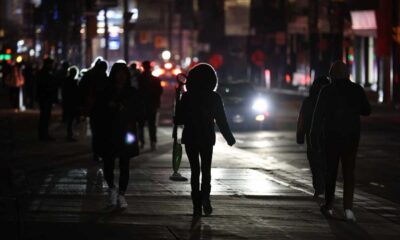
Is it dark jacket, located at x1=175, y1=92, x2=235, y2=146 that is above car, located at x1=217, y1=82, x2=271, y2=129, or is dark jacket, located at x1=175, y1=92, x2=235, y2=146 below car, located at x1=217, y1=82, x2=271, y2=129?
above

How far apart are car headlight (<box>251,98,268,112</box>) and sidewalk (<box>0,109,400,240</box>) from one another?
11.3 metres

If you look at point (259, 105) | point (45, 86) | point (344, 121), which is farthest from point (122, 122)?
Result: point (259, 105)

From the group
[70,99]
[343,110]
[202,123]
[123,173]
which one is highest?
[343,110]

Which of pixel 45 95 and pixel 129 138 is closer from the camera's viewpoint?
pixel 129 138

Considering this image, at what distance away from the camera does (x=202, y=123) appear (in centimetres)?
1349

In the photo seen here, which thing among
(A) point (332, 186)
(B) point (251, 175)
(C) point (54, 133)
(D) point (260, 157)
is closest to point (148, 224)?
(A) point (332, 186)

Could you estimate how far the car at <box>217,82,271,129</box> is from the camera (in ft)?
107

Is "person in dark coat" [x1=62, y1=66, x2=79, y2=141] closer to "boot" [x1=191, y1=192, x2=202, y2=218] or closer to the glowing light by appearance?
the glowing light

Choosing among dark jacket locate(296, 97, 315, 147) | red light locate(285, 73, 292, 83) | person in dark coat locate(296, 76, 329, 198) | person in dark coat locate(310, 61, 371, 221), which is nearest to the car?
person in dark coat locate(296, 76, 329, 198)

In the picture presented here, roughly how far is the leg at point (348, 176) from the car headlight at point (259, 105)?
19547mm

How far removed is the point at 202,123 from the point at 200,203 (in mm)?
918

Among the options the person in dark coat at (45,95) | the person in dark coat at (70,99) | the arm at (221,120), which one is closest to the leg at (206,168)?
the arm at (221,120)

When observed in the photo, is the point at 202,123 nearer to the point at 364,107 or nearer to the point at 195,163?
the point at 195,163

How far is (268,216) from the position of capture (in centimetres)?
1340
